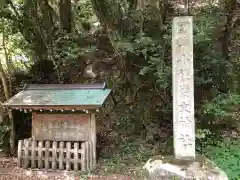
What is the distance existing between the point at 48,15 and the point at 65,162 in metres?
4.88

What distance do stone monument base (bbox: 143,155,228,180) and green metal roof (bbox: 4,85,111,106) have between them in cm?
168

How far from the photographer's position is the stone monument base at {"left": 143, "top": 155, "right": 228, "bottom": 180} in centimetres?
576

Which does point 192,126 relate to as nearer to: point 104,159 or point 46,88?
point 104,159

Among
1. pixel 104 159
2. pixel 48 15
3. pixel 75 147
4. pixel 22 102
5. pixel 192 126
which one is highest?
pixel 48 15

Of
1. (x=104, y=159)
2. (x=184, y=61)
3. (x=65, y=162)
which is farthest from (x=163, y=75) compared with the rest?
(x=65, y=162)

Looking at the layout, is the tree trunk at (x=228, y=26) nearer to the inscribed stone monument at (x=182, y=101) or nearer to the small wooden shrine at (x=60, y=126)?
the inscribed stone monument at (x=182, y=101)

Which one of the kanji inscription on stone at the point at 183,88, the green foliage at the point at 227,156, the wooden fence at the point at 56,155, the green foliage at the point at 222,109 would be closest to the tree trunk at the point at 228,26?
the green foliage at the point at 222,109

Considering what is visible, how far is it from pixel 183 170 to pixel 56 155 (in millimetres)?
2806

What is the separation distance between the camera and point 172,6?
10.3 m

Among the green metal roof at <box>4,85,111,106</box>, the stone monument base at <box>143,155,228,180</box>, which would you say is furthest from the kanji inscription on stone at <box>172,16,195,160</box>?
the green metal roof at <box>4,85,111,106</box>

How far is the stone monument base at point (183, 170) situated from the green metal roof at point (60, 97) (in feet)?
5.50

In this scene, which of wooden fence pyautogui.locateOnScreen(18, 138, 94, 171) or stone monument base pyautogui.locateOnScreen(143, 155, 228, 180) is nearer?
stone monument base pyautogui.locateOnScreen(143, 155, 228, 180)

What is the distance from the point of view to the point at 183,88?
20.6ft

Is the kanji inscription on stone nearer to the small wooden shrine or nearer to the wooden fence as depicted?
the small wooden shrine
